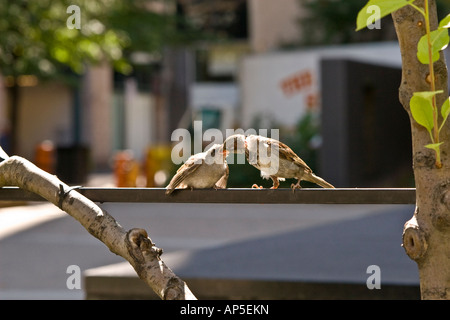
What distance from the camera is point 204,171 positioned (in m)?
2.61

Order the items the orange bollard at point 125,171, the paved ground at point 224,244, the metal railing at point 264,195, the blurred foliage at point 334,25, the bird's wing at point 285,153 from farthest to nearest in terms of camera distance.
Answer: the blurred foliage at point 334,25 → the orange bollard at point 125,171 → the paved ground at point 224,244 → the bird's wing at point 285,153 → the metal railing at point 264,195

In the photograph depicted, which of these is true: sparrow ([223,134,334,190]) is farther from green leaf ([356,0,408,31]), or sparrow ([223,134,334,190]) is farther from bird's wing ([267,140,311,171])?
green leaf ([356,0,408,31])

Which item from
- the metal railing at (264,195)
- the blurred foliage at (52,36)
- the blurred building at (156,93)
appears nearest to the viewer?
the metal railing at (264,195)

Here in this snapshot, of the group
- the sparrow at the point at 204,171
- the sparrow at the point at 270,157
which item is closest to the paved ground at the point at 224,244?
the sparrow at the point at 270,157

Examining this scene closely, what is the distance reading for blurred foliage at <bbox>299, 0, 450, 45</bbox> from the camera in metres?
36.6

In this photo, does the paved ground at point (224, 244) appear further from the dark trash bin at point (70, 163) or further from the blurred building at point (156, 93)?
the blurred building at point (156, 93)

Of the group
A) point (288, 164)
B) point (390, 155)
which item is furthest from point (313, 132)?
point (288, 164)

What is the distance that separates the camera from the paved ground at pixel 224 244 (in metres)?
4.97

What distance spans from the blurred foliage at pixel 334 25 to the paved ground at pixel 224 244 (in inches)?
799

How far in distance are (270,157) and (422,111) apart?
108 cm

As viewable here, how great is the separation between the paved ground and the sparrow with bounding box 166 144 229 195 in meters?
1.91
